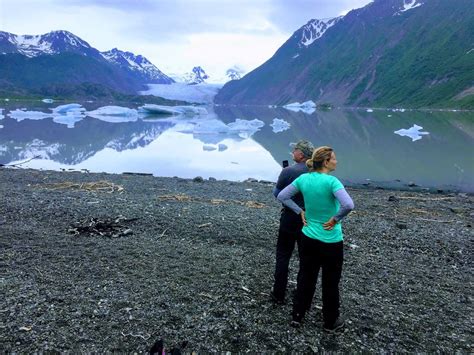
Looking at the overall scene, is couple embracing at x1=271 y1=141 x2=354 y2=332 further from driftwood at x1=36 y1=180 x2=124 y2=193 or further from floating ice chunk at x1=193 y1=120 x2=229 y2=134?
floating ice chunk at x1=193 y1=120 x2=229 y2=134

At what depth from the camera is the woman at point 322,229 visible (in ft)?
17.6

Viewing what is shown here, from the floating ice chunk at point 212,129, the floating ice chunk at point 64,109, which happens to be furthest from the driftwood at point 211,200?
the floating ice chunk at point 64,109

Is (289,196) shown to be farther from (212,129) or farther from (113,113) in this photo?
(113,113)

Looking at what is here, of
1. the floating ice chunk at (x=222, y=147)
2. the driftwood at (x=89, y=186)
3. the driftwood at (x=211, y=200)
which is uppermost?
the floating ice chunk at (x=222, y=147)

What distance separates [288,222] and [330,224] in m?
1.00

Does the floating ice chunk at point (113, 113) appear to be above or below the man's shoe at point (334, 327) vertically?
above

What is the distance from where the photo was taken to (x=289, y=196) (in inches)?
229

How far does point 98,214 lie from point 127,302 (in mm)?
5879

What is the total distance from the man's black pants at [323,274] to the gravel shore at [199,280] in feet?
0.98

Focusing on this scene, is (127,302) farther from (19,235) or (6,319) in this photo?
(19,235)

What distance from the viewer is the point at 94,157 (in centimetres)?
3144

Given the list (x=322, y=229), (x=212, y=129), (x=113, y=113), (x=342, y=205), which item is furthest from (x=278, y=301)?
(x=113, y=113)

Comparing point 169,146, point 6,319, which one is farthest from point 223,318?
point 169,146

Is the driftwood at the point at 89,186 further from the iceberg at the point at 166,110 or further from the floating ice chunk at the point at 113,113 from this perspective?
the iceberg at the point at 166,110
